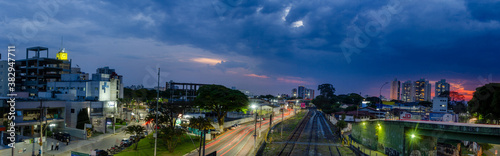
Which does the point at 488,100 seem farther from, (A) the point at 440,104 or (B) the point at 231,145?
(A) the point at 440,104

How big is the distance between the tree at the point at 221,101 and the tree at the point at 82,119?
2084 cm

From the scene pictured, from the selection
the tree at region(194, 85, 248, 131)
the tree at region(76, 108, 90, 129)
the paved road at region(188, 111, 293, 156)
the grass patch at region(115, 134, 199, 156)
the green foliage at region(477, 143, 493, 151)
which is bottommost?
the paved road at region(188, 111, 293, 156)


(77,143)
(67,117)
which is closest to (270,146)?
(77,143)

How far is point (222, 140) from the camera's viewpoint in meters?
47.2

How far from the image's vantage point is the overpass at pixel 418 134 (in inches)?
934

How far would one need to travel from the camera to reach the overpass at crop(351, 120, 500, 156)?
23734mm

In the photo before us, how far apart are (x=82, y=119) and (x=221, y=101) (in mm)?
26319

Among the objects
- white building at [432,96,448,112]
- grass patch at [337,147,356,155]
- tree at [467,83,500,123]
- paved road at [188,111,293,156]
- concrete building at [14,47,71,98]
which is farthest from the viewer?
white building at [432,96,448,112]

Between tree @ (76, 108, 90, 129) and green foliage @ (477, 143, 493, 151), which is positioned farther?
tree @ (76, 108, 90, 129)

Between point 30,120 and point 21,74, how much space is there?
4805cm

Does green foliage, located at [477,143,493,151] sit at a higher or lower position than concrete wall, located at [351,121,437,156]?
lower

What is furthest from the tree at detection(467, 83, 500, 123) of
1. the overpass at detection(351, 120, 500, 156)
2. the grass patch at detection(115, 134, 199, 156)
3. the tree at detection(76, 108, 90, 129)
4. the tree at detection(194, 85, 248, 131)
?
A: the tree at detection(76, 108, 90, 129)

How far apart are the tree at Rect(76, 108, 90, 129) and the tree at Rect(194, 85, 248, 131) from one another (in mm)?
20841

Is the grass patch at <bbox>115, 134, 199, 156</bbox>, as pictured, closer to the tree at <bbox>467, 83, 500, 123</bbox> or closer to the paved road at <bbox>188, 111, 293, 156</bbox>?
the paved road at <bbox>188, 111, 293, 156</bbox>
